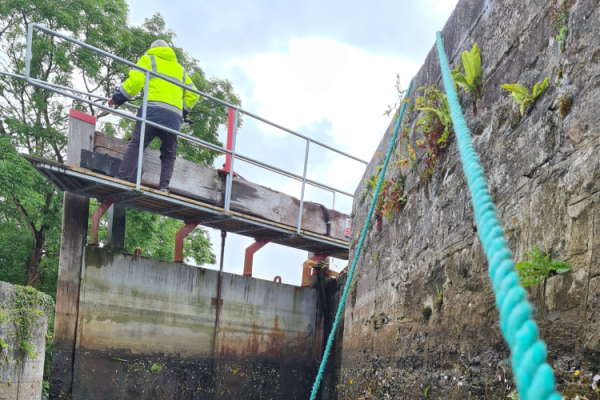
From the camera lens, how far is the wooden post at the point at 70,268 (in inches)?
223

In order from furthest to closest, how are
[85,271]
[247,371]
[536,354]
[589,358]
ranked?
[247,371], [85,271], [589,358], [536,354]

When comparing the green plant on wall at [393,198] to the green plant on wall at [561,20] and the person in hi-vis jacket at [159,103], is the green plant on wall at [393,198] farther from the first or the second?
the person in hi-vis jacket at [159,103]

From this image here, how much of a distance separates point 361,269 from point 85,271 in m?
2.87

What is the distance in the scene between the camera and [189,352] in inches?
257

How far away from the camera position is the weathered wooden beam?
6355 millimetres

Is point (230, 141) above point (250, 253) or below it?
above

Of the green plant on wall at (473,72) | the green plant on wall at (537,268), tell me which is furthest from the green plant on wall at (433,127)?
the green plant on wall at (537,268)

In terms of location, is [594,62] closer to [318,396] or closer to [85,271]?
[85,271]

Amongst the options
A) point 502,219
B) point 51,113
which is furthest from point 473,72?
point 51,113

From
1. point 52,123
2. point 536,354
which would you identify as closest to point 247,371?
point 536,354

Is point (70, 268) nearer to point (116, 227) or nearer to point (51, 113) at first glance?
point (116, 227)

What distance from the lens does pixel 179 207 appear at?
6441mm

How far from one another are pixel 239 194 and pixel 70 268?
2.05 metres

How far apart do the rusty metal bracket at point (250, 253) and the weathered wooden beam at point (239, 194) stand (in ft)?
1.39
